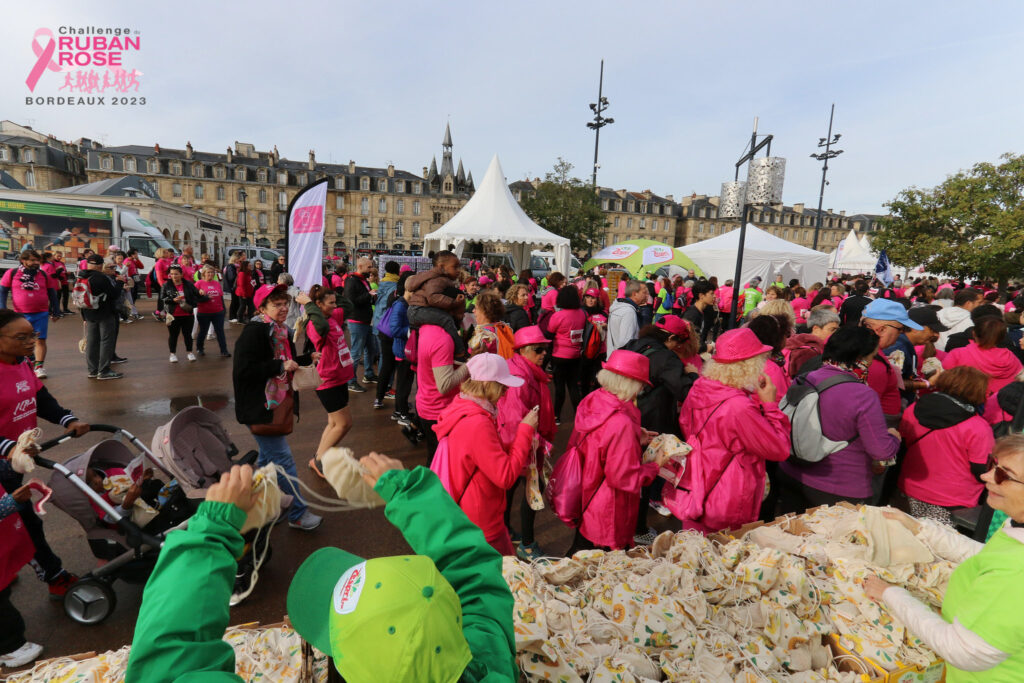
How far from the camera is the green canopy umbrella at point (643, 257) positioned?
39.0 feet

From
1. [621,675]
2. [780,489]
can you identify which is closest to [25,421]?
[621,675]

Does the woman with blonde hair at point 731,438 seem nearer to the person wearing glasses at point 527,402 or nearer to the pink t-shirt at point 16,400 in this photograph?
the person wearing glasses at point 527,402

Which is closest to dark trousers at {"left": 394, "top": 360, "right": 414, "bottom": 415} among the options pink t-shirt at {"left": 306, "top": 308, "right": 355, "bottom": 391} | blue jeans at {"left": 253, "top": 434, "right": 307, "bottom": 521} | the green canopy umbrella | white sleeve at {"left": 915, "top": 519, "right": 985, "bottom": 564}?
pink t-shirt at {"left": 306, "top": 308, "right": 355, "bottom": 391}

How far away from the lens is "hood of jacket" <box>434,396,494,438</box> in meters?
2.46

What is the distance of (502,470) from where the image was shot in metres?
2.37

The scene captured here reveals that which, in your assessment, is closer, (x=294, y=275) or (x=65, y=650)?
(x=65, y=650)

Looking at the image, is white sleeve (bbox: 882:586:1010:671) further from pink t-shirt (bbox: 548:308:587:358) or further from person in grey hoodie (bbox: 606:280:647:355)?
person in grey hoodie (bbox: 606:280:647:355)

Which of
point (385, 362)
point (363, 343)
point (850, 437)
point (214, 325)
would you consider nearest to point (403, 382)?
point (385, 362)

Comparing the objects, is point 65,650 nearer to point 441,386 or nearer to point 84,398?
point 441,386

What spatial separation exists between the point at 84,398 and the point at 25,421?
493 centimetres

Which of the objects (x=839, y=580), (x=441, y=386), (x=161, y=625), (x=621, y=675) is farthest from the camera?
(x=441, y=386)

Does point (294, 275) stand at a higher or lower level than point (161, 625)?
higher

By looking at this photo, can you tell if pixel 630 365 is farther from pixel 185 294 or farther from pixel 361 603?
pixel 185 294

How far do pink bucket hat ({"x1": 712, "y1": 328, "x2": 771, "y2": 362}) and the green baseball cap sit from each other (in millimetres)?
2241
